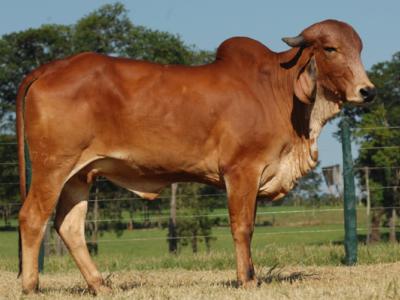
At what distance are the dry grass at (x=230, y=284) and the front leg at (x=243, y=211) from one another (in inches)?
7.2

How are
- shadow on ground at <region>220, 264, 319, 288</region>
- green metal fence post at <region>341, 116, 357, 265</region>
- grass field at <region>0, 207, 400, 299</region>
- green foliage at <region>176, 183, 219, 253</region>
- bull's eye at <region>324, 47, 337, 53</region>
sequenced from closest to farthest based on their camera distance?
grass field at <region>0, 207, 400, 299</region> < bull's eye at <region>324, 47, 337, 53</region> < shadow on ground at <region>220, 264, 319, 288</region> < green metal fence post at <region>341, 116, 357, 265</region> < green foliage at <region>176, 183, 219, 253</region>

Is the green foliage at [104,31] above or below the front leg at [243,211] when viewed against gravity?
above

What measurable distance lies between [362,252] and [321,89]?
12.7ft

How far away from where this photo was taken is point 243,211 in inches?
295

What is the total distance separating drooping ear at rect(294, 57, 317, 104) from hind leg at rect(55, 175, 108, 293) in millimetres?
2042

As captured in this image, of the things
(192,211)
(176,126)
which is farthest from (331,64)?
(192,211)

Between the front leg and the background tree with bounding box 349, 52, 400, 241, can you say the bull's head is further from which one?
the background tree with bounding box 349, 52, 400, 241

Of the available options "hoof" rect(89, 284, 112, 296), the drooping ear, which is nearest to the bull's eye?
the drooping ear

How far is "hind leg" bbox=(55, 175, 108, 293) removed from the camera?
7828mm

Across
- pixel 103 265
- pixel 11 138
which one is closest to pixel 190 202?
pixel 11 138

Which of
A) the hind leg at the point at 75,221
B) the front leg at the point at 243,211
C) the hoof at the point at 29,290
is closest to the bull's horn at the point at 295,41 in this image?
the front leg at the point at 243,211

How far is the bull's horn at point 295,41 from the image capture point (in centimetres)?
768

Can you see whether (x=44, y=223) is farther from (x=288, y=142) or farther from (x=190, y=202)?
(x=190, y=202)

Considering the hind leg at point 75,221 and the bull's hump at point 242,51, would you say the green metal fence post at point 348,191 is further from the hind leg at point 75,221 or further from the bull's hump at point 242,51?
the hind leg at point 75,221
